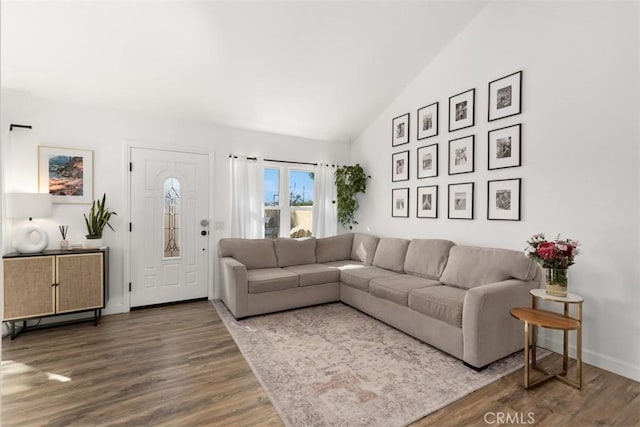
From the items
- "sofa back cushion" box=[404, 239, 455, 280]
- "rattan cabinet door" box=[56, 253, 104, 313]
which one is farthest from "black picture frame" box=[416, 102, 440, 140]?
"rattan cabinet door" box=[56, 253, 104, 313]

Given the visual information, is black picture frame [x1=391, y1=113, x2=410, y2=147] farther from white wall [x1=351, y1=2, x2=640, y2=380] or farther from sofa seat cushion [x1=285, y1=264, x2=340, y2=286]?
sofa seat cushion [x1=285, y1=264, x2=340, y2=286]

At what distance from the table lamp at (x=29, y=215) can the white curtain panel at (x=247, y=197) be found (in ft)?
6.75

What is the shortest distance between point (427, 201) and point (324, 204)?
69.6 inches

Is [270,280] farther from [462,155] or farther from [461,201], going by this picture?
[462,155]

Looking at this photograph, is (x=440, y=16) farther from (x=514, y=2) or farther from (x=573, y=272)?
(x=573, y=272)

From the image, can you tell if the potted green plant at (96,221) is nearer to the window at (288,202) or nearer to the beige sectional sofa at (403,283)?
the beige sectional sofa at (403,283)

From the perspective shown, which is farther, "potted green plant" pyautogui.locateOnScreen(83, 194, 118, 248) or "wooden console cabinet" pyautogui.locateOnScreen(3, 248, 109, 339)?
"potted green plant" pyautogui.locateOnScreen(83, 194, 118, 248)

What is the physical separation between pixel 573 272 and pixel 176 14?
Answer: 423 centimetres

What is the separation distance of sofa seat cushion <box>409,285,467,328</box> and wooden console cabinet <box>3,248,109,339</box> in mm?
3349

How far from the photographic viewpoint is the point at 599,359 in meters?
2.74

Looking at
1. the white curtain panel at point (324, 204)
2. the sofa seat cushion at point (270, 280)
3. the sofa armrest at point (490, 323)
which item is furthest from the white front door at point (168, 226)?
the sofa armrest at point (490, 323)

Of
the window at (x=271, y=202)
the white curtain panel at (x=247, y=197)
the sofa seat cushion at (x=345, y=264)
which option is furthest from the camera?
the window at (x=271, y=202)

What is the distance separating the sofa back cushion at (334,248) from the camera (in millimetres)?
4915

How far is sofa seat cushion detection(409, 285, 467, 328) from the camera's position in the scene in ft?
9.20
